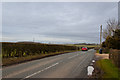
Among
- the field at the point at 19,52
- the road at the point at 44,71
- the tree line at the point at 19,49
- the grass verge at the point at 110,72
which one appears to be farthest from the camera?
the tree line at the point at 19,49

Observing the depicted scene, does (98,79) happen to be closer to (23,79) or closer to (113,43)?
(23,79)

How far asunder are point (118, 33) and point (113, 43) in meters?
1.74

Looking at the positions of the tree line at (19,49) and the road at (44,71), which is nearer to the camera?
the road at (44,71)

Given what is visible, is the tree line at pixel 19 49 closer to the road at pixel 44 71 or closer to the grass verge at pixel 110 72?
the road at pixel 44 71

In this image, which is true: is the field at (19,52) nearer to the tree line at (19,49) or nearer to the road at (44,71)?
the tree line at (19,49)

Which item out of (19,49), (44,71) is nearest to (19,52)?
(19,49)

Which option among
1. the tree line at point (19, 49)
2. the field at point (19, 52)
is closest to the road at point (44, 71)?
the field at point (19, 52)

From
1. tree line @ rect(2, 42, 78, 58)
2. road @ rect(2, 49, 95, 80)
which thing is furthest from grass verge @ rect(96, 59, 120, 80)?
tree line @ rect(2, 42, 78, 58)

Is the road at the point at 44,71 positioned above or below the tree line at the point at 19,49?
below

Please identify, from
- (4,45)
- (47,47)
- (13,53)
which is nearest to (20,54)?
(13,53)

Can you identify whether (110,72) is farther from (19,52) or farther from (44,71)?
(19,52)

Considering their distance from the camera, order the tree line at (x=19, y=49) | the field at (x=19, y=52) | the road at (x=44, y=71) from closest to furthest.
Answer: the road at (x=44, y=71) < the field at (x=19, y=52) < the tree line at (x=19, y=49)

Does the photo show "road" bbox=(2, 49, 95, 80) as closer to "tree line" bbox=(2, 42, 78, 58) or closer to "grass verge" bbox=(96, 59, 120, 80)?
"grass verge" bbox=(96, 59, 120, 80)

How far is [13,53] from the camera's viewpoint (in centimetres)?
1858
